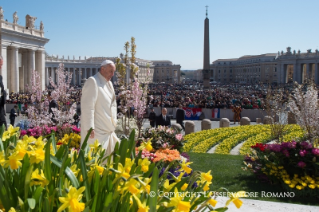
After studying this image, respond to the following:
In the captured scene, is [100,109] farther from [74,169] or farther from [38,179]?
[38,179]

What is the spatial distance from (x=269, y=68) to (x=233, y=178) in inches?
5663

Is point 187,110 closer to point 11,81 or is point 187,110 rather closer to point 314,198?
point 314,198

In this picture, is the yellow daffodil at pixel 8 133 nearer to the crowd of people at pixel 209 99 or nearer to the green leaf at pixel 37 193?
the green leaf at pixel 37 193

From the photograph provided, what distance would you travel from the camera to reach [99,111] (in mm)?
5500

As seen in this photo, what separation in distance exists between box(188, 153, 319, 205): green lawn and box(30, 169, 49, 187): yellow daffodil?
4653 millimetres

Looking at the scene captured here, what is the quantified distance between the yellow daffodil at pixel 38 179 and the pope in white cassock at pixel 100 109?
2.78 metres

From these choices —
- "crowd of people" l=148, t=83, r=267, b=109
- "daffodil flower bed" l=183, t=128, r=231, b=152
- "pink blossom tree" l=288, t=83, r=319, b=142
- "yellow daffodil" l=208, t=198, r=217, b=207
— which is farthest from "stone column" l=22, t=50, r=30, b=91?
"yellow daffodil" l=208, t=198, r=217, b=207

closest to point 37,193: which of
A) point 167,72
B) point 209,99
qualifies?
point 209,99

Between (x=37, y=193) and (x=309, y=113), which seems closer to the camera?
(x=37, y=193)

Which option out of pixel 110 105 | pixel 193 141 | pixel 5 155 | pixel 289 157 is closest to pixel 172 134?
pixel 289 157

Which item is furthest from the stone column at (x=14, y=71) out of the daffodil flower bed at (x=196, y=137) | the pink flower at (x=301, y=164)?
the pink flower at (x=301, y=164)

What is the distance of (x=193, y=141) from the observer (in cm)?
1398

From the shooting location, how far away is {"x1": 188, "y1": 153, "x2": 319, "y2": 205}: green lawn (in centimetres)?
643

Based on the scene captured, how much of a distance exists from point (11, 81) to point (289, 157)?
40138 mm
